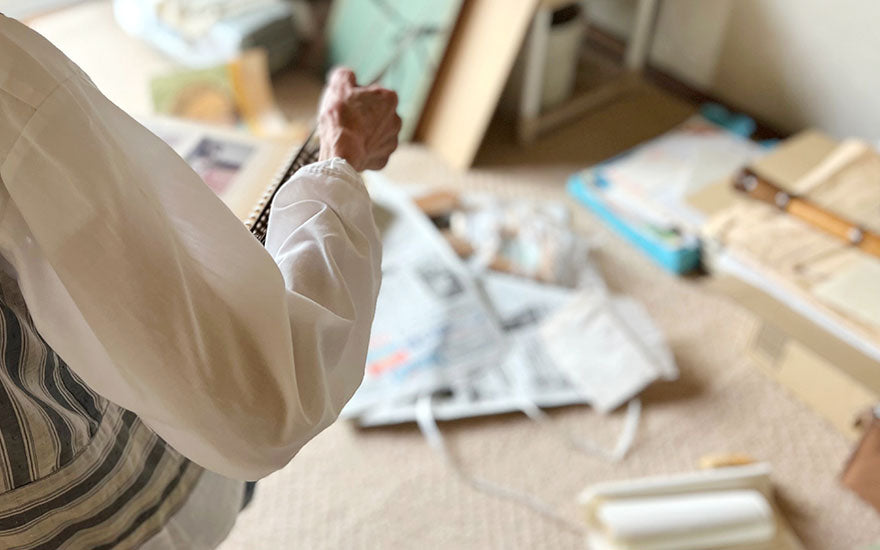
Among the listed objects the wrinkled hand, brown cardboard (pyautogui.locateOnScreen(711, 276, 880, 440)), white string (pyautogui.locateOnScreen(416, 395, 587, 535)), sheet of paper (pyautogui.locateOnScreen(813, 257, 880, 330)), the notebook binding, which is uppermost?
the wrinkled hand

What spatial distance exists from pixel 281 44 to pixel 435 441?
1146 millimetres

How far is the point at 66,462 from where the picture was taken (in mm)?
535

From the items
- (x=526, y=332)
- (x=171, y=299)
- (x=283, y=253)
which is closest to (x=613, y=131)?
(x=526, y=332)

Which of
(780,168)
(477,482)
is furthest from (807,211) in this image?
(477,482)

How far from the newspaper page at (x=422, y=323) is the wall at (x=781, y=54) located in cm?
80

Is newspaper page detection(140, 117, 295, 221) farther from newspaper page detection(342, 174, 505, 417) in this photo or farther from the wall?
the wall

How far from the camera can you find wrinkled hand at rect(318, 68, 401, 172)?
Result: 2.08ft

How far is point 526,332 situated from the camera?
4.33 ft

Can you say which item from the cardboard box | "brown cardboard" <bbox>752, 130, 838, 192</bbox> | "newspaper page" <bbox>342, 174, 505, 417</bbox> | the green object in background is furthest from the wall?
"newspaper page" <bbox>342, 174, 505, 417</bbox>

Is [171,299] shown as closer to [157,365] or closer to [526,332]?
[157,365]

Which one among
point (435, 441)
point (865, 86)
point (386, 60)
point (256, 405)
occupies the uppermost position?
point (256, 405)

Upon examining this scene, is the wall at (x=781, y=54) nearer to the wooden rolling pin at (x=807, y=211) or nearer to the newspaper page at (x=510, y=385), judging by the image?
the wooden rolling pin at (x=807, y=211)

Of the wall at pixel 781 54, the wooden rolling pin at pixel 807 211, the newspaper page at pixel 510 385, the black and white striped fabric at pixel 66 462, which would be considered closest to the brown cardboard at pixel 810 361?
the wooden rolling pin at pixel 807 211

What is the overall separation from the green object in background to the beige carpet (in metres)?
0.73
